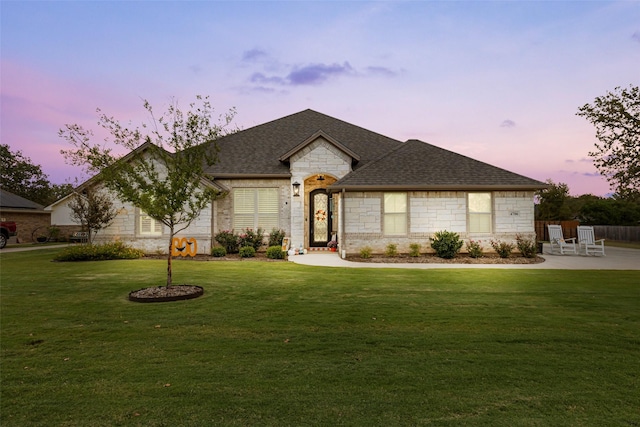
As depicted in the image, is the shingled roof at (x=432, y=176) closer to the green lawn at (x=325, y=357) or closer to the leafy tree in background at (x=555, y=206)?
the green lawn at (x=325, y=357)

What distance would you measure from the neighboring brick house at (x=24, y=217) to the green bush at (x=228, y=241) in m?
21.2

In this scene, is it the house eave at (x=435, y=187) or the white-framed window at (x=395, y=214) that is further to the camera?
the white-framed window at (x=395, y=214)

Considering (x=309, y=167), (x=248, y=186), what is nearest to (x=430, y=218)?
(x=309, y=167)

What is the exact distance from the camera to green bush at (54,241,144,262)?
563 inches

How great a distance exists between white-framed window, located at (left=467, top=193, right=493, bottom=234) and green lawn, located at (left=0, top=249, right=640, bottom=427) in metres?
7.11

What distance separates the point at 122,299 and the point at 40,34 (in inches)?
351

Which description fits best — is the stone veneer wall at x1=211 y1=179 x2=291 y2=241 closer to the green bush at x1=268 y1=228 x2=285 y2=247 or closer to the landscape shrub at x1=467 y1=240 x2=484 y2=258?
the green bush at x1=268 y1=228 x2=285 y2=247

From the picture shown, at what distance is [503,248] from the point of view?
14766 millimetres

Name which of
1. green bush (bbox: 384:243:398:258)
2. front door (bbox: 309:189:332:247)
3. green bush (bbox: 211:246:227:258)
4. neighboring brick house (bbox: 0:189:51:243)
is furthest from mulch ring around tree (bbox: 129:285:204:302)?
neighboring brick house (bbox: 0:189:51:243)

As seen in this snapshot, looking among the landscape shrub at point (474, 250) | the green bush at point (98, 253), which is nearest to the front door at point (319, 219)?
the landscape shrub at point (474, 250)

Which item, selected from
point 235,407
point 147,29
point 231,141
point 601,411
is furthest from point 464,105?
point 235,407

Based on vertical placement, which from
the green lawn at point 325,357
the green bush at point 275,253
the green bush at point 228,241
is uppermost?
the green bush at point 228,241

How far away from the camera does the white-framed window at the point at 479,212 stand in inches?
619

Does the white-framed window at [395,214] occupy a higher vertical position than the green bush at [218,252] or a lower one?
higher
